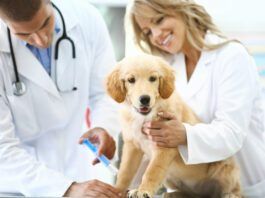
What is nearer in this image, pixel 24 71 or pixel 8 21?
pixel 8 21

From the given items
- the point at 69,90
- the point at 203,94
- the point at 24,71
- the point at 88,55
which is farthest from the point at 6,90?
the point at 203,94

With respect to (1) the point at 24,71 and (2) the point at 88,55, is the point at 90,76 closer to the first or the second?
(2) the point at 88,55

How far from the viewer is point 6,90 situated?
1444 millimetres

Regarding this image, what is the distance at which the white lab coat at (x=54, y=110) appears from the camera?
1375 mm

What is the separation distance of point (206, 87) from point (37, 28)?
64 cm

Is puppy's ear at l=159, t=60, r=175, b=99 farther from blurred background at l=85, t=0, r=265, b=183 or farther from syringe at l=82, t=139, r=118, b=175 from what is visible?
blurred background at l=85, t=0, r=265, b=183

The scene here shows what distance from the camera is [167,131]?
1297 mm

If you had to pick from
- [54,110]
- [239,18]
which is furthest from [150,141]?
[239,18]

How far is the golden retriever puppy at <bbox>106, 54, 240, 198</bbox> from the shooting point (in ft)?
4.15

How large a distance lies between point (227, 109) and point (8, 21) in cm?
79

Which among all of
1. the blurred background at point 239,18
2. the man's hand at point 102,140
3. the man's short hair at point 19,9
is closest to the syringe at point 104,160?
the man's hand at point 102,140

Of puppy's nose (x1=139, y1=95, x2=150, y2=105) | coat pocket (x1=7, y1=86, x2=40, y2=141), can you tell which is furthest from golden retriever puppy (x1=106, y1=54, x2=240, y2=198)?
coat pocket (x1=7, y1=86, x2=40, y2=141)

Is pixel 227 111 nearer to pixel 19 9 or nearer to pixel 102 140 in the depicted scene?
pixel 102 140

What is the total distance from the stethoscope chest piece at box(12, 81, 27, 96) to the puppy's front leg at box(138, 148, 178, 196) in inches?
20.8
